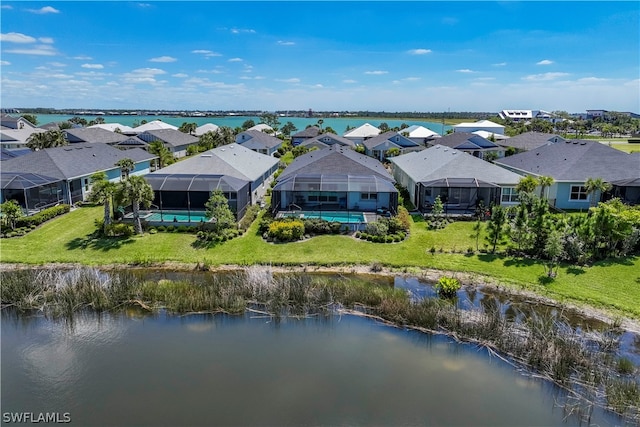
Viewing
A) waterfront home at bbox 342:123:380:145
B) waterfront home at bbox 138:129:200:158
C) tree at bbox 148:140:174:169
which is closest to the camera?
tree at bbox 148:140:174:169

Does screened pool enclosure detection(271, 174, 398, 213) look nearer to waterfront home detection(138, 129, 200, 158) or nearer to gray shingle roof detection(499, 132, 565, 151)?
gray shingle roof detection(499, 132, 565, 151)

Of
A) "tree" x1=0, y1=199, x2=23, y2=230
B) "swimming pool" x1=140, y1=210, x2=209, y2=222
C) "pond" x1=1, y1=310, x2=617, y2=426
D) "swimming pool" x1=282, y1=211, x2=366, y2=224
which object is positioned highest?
"tree" x1=0, y1=199, x2=23, y2=230

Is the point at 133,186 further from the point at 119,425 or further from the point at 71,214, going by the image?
the point at 119,425

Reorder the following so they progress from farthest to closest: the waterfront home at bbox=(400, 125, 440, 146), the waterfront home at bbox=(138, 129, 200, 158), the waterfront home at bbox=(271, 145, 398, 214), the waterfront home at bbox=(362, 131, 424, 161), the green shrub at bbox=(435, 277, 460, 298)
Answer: the waterfront home at bbox=(400, 125, 440, 146)
the waterfront home at bbox=(138, 129, 200, 158)
the waterfront home at bbox=(362, 131, 424, 161)
the waterfront home at bbox=(271, 145, 398, 214)
the green shrub at bbox=(435, 277, 460, 298)

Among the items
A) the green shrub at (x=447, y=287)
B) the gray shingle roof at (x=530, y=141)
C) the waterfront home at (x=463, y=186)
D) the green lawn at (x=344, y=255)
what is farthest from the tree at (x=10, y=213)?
the gray shingle roof at (x=530, y=141)

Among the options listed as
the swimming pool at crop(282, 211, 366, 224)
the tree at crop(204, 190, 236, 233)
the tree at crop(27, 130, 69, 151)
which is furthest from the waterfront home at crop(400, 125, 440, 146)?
the tree at crop(27, 130, 69, 151)

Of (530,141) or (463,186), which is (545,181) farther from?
(530,141)
